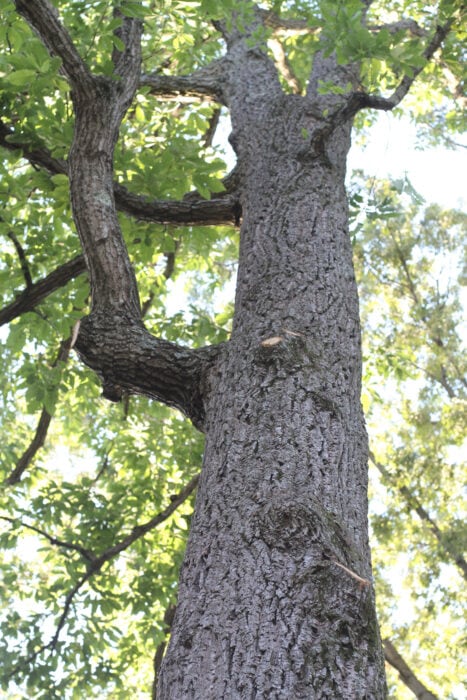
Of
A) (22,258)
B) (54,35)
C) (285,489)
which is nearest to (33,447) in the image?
(22,258)

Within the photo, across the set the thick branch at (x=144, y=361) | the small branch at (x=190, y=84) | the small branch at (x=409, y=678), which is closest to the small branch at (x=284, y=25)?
the small branch at (x=190, y=84)

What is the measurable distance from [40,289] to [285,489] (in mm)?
2918

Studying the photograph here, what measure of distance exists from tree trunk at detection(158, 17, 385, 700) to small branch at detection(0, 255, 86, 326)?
1479mm

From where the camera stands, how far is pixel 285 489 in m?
2.08

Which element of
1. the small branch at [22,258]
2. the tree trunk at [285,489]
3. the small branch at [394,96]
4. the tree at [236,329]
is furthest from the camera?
the small branch at [22,258]

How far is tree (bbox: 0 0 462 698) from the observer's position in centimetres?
180

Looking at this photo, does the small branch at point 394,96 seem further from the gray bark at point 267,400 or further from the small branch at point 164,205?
the small branch at point 164,205

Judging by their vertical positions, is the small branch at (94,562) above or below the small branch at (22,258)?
below

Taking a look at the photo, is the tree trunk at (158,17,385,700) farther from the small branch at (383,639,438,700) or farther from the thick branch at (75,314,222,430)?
the small branch at (383,639,438,700)

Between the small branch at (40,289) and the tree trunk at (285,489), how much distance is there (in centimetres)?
148

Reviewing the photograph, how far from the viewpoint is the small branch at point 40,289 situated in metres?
4.41

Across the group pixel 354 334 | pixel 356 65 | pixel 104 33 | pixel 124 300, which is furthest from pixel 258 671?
pixel 356 65

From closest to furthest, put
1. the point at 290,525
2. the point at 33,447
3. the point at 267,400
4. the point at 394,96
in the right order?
1. the point at 290,525
2. the point at 267,400
3. the point at 394,96
4. the point at 33,447

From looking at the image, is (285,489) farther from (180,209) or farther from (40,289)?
(40,289)
